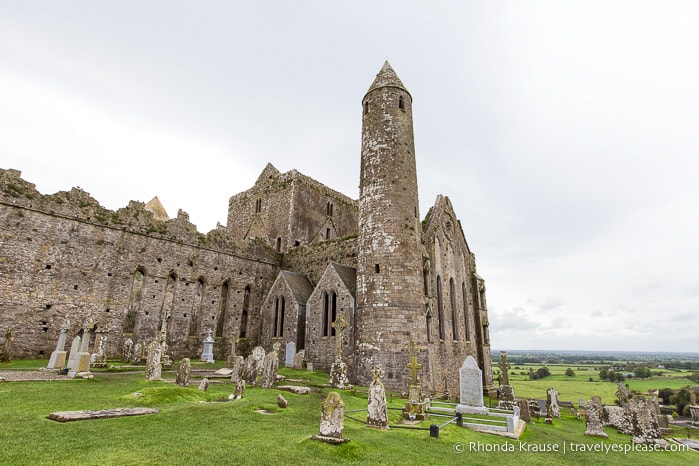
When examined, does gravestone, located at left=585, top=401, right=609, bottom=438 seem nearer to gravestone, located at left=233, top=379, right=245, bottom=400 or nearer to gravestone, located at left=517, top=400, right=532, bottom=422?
gravestone, located at left=517, top=400, right=532, bottom=422

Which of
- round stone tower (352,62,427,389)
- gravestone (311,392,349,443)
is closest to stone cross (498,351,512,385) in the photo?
round stone tower (352,62,427,389)

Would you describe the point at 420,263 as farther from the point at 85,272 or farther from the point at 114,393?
the point at 85,272

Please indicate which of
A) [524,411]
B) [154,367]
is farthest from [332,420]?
[524,411]

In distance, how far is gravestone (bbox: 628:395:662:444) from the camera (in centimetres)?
1450

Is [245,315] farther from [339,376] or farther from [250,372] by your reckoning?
[339,376]

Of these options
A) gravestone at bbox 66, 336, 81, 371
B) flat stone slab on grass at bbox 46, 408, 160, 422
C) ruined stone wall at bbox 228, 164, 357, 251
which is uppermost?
ruined stone wall at bbox 228, 164, 357, 251

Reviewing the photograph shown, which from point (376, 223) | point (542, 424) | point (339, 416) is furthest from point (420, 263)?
point (339, 416)

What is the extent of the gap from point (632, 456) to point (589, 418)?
375 cm

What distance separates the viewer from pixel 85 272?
65.4ft

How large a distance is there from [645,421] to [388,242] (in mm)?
12712

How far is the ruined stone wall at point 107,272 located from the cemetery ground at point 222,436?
8186mm

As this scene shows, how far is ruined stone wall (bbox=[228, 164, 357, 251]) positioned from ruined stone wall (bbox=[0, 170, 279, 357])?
21.1 feet

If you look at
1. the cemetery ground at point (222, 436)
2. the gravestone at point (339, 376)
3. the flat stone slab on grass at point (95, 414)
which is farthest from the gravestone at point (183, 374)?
the gravestone at point (339, 376)

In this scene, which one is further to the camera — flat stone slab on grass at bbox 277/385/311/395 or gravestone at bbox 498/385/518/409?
gravestone at bbox 498/385/518/409
